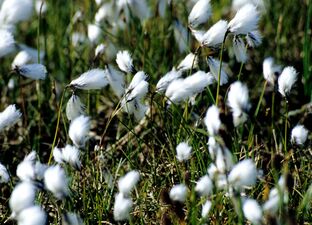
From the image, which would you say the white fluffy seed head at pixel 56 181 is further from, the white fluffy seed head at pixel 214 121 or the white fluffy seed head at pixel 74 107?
the white fluffy seed head at pixel 74 107

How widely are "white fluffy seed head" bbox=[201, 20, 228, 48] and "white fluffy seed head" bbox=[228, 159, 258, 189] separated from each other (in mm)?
566

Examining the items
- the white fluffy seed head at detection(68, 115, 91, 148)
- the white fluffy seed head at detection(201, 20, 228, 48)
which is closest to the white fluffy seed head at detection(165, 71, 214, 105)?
the white fluffy seed head at detection(201, 20, 228, 48)

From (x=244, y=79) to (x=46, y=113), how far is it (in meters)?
0.88

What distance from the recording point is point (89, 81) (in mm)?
1942

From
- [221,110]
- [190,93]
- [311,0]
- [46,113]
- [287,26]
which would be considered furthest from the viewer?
[287,26]

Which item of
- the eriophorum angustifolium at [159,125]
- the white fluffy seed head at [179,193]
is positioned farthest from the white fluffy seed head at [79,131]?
the white fluffy seed head at [179,193]

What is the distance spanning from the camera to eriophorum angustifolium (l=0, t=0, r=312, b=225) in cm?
161

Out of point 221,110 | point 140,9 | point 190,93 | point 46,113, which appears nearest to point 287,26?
point 140,9

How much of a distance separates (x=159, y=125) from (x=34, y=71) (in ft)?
2.14

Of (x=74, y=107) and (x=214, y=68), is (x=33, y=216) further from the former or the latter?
(x=214, y=68)

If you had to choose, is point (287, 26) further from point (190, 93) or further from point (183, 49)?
point (190, 93)

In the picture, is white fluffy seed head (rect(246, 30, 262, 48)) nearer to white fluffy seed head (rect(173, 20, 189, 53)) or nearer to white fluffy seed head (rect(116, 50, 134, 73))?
white fluffy seed head (rect(116, 50, 134, 73))

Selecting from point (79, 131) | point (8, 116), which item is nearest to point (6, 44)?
point (8, 116)

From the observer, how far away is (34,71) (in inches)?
82.8
